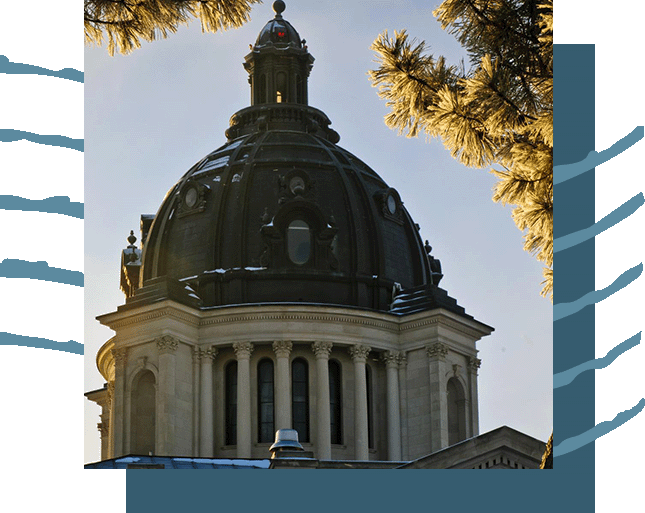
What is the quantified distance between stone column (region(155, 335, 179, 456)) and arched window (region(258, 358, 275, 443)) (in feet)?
11.7

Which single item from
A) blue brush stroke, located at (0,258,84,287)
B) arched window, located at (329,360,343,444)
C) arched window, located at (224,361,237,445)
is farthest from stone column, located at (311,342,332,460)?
blue brush stroke, located at (0,258,84,287)

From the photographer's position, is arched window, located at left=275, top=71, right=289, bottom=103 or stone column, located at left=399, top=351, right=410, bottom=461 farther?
arched window, located at left=275, top=71, right=289, bottom=103

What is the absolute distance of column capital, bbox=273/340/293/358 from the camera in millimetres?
55781

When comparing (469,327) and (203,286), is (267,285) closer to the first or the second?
(203,286)

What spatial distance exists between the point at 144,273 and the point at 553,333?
51.2 metres

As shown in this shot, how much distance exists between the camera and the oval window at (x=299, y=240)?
195 feet

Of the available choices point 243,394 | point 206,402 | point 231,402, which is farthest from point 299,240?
point 206,402

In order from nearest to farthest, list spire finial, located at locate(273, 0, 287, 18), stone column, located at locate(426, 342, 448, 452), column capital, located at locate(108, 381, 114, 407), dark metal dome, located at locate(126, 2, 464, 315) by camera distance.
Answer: spire finial, located at locate(273, 0, 287, 18) → stone column, located at locate(426, 342, 448, 452) → column capital, located at locate(108, 381, 114, 407) → dark metal dome, located at locate(126, 2, 464, 315)

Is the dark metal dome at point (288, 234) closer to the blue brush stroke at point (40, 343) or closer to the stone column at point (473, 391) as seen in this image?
the stone column at point (473, 391)

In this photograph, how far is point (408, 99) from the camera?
12.9m

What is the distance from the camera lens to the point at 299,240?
2354 inches
